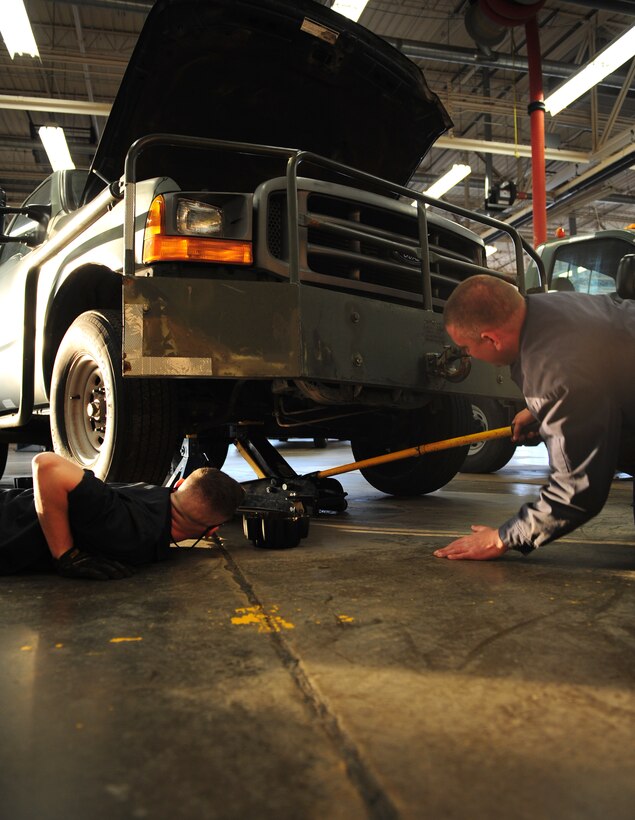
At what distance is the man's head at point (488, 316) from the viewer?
79.9 inches

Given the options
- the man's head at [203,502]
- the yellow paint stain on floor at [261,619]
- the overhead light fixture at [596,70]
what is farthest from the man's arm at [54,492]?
the overhead light fixture at [596,70]

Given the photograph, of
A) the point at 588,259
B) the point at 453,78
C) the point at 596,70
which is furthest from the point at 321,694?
the point at 453,78

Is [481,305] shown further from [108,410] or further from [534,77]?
[534,77]

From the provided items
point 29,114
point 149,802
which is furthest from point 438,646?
point 29,114

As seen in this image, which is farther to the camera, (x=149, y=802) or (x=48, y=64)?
(x=48, y=64)

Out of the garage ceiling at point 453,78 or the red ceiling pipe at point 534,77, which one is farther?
the garage ceiling at point 453,78

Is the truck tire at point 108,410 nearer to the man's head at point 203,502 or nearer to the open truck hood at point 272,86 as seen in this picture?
the man's head at point 203,502

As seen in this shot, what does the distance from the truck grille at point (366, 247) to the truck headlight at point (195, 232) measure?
5.7 inches

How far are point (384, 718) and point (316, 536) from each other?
74.8 inches

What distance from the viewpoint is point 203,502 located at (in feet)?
7.34

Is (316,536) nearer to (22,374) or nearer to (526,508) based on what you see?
(526,508)

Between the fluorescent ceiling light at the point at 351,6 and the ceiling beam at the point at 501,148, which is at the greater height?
the ceiling beam at the point at 501,148

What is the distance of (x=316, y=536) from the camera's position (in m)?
2.95

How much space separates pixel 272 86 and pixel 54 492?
8.51ft
